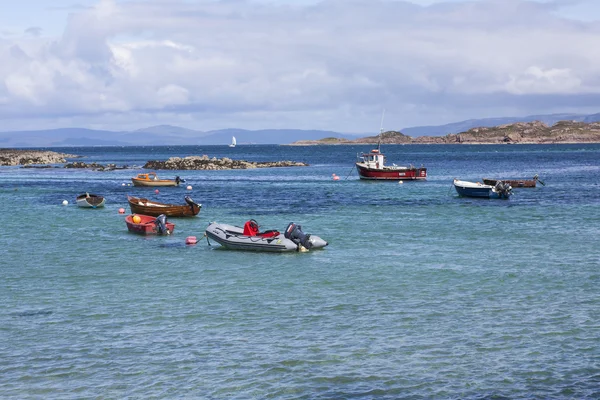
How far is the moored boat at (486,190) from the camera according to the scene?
63.0 m

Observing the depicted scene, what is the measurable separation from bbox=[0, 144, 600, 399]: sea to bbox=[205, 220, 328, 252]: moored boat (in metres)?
0.64

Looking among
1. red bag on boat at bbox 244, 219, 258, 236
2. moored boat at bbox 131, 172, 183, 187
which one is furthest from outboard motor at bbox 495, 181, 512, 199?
moored boat at bbox 131, 172, 183, 187

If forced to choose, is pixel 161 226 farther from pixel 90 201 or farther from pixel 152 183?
pixel 152 183

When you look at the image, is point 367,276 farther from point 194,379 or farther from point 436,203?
point 436,203

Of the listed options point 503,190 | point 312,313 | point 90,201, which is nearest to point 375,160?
point 503,190

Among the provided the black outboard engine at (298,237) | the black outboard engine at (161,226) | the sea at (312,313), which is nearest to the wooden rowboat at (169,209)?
the sea at (312,313)

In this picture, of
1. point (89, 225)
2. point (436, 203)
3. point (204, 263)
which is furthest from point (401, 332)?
point (436, 203)

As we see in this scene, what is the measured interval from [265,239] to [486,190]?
33309mm

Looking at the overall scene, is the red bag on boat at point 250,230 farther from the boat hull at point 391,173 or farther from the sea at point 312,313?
the boat hull at point 391,173

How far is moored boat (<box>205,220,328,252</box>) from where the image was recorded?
35.6m

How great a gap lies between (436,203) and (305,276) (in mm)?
33497

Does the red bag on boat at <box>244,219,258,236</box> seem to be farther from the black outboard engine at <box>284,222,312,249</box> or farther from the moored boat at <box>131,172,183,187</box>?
the moored boat at <box>131,172,183,187</box>

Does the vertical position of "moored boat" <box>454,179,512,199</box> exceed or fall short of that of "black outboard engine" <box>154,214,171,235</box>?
it exceeds it

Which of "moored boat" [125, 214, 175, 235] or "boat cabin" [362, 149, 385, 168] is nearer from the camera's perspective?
"moored boat" [125, 214, 175, 235]
